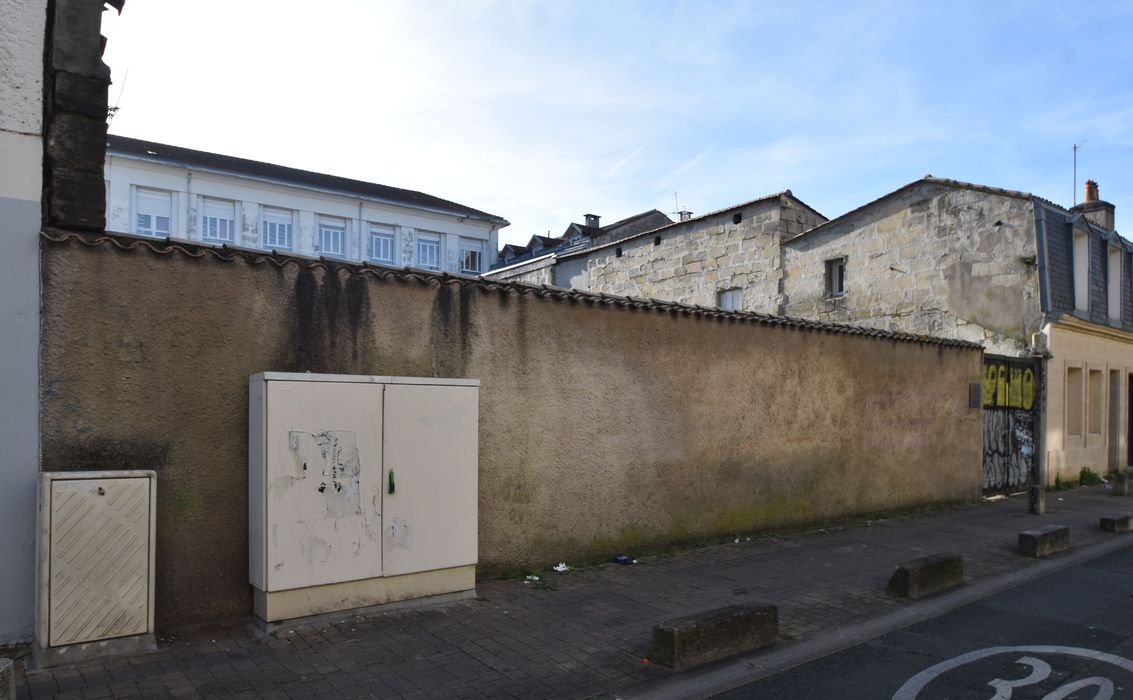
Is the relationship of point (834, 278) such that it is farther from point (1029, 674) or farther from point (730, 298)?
point (1029, 674)

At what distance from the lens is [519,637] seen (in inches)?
216

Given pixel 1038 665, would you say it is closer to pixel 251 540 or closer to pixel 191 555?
pixel 251 540

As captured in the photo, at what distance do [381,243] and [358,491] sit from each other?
36.6 meters

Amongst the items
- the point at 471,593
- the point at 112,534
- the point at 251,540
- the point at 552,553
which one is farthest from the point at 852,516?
the point at 112,534

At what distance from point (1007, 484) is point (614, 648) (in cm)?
1253

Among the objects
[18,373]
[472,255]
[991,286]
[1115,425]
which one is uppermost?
[472,255]

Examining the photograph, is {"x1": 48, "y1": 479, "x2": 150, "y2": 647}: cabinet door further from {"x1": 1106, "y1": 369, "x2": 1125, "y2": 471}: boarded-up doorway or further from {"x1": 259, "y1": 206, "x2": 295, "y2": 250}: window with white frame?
{"x1": 259, "y1": 206, "x2": 295, "y2": 250}: window with white frame

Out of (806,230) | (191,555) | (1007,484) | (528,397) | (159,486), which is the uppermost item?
(806,230)

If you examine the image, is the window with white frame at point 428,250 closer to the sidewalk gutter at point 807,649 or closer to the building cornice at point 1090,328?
the building cornice at point 1090,328

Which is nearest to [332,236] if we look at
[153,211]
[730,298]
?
[153,211]

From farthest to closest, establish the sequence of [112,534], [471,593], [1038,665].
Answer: [471,593]
[1038,665]
[112,534]

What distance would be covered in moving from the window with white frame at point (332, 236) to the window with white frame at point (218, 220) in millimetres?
4158

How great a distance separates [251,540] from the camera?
562cm

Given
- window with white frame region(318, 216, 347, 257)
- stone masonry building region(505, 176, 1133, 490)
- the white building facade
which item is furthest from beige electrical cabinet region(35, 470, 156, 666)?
window with white frame region(318, 216, 347, 257)
